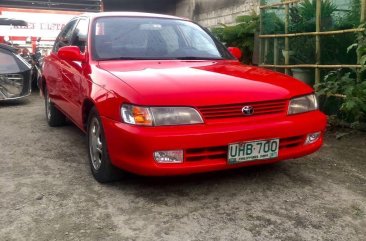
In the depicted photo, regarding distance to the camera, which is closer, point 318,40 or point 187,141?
point 187,141

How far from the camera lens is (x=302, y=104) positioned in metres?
3.37

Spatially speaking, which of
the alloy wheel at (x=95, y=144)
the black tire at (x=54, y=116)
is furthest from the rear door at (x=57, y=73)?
the alloy wheel at (x=95, y=144)

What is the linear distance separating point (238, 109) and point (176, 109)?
0.47m

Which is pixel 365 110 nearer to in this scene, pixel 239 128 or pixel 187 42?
pixel 187 42

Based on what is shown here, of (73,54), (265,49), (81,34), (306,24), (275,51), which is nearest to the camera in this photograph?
(73,54)

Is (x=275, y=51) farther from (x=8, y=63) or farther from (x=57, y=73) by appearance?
(x=8, y=63)

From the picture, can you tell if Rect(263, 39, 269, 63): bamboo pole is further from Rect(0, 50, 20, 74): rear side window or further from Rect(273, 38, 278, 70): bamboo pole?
Rect(0, 50, 20, 74): rear side window

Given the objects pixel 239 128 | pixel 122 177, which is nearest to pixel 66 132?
pixel 122 177

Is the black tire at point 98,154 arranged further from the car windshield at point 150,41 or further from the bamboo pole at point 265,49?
the bamboo pole at point 265,49

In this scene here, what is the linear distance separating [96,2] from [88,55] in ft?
32.7

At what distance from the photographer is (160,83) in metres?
3.11

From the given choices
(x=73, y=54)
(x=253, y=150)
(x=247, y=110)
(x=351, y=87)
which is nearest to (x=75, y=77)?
(x=73, y=54)

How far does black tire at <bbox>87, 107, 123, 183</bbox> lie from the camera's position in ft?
10.8

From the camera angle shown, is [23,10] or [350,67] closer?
[350,67]
